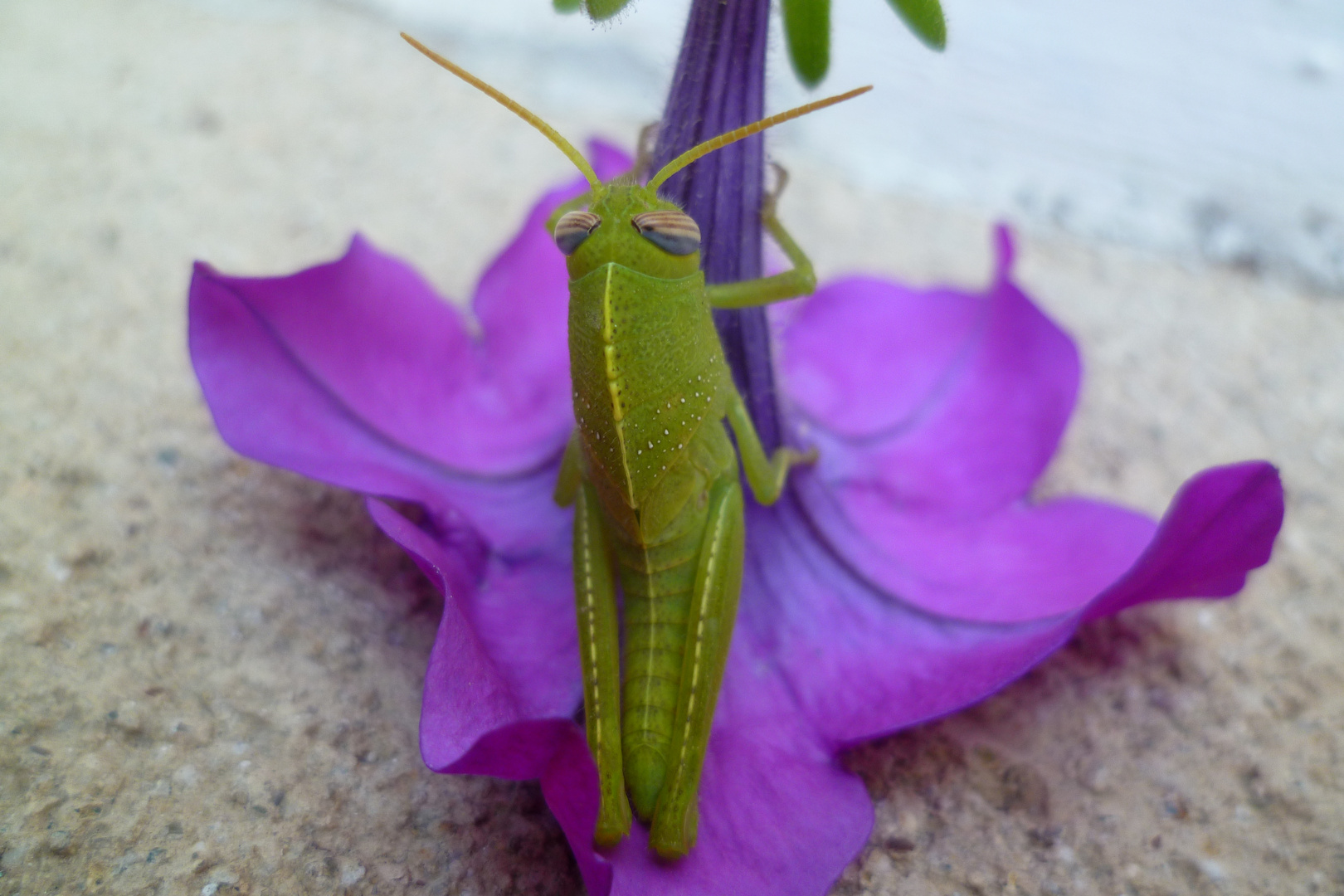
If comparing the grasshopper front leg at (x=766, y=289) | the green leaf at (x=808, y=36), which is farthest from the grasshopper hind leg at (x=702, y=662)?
the green leaf at (x=808, y=36)

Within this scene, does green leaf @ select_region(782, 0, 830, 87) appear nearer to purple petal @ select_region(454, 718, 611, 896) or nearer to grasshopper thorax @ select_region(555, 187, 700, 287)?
grasshopper thorax @ select_region(555, 187, 700, 287)

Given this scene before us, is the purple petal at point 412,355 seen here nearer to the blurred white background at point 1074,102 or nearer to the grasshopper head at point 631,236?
the grasshopper head at point 631,236

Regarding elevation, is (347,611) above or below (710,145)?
below

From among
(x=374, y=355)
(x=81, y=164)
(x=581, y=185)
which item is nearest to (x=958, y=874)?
(x=374, y=355)

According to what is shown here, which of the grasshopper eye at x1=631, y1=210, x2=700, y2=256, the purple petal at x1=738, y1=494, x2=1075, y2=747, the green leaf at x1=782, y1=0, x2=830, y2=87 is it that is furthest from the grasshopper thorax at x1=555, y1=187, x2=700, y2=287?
the purple petal at x1=738, y1=494, x2=1075, y2=747

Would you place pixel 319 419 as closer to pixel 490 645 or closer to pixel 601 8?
pixel 490 645

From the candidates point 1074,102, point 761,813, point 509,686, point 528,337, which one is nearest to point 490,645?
point 509,686
